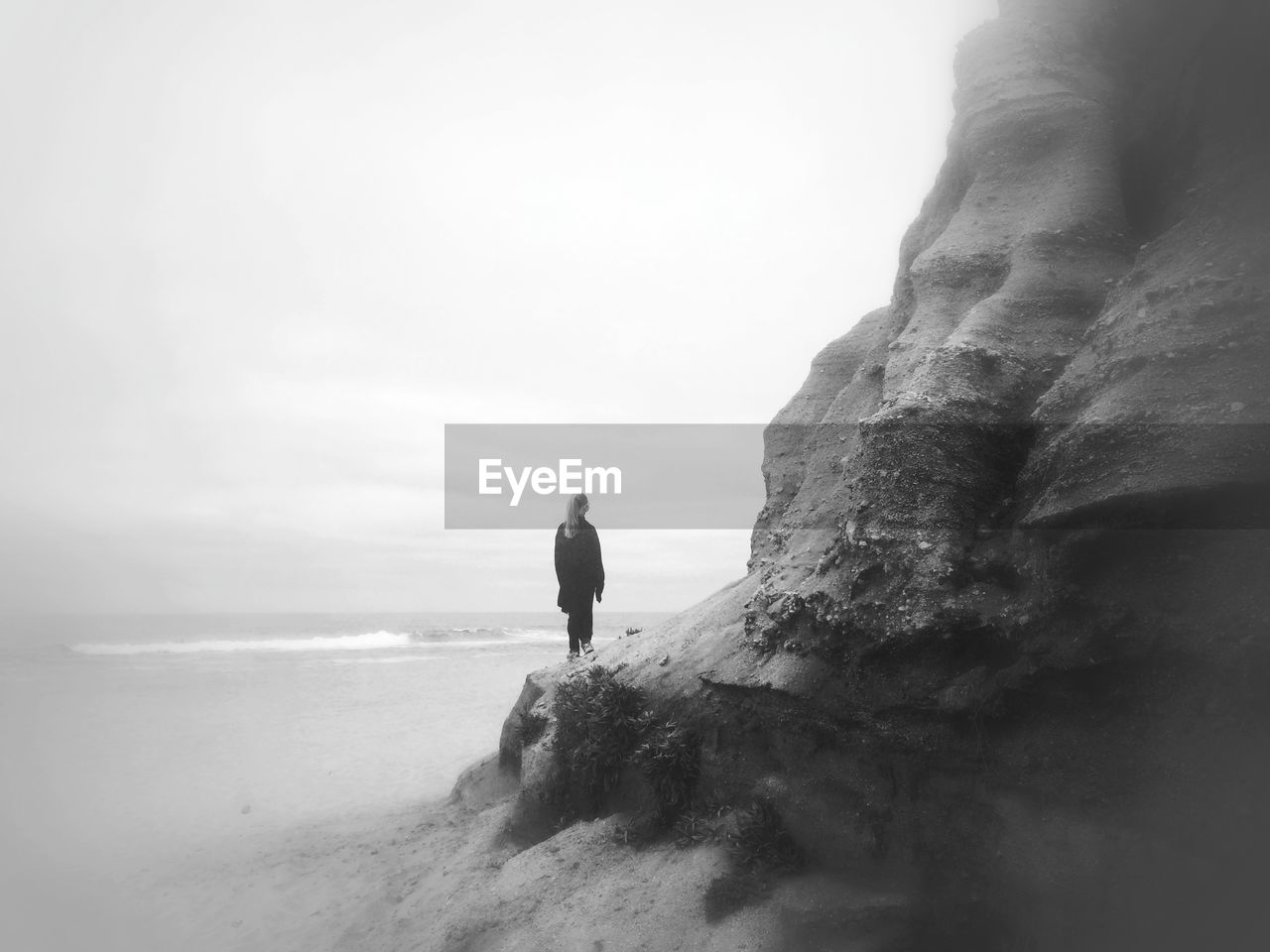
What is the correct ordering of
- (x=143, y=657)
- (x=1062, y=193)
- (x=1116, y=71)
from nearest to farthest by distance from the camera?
(x=1062, y=193) < (x=1116, y=71) < (x=143, y=657)

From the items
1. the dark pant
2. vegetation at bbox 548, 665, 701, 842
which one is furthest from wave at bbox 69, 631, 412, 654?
vegetation at bbox 548, 665, 701, 842

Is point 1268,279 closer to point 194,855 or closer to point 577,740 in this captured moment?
point 577,740

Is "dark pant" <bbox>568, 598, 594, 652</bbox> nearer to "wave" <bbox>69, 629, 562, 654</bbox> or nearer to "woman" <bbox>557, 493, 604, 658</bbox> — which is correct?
"woman" <bbox>557, 493, 604, 658</bbox>

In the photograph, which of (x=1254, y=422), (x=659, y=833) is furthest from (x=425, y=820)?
(x=1254, y=422)

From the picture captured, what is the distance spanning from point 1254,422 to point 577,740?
261 inches

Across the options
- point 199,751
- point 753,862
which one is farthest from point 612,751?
point 199,751

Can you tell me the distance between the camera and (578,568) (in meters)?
12.7

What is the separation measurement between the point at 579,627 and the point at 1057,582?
872cm

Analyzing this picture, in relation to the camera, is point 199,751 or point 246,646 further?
point 246,646

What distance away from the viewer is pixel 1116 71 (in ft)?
26.8

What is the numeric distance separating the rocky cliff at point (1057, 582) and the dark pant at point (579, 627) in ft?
→ 17.0

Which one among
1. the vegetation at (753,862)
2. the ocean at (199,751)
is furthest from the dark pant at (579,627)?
the vegetation at (753,862)

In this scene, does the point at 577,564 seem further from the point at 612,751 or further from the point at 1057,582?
the point at 1057,582

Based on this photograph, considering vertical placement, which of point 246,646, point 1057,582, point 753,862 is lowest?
point 246,646
